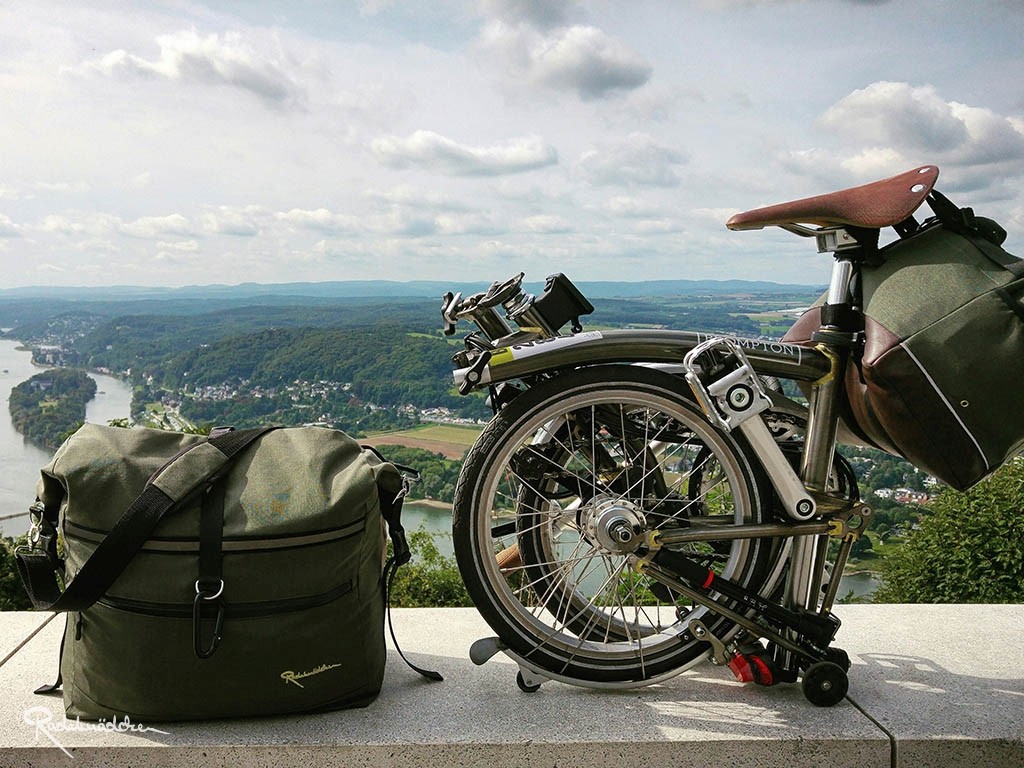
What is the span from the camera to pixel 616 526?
221cm

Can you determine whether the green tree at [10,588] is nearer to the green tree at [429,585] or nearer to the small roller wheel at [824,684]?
the green tree at [429,585]

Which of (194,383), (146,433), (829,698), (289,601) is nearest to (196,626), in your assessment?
(289,601)

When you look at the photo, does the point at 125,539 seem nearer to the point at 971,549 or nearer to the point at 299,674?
Result: the point at 299,674

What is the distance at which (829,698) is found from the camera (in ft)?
7.34

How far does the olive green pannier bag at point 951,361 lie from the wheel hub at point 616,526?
2.12ft

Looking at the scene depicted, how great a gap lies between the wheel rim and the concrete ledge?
16 centimetres

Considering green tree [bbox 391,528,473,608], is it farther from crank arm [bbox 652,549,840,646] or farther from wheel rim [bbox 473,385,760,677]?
crank arm [bbox 652,549,840,646]

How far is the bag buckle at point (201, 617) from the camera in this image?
1899mm

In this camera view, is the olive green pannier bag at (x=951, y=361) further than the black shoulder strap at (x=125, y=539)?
Yes

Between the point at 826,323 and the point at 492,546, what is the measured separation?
103cm

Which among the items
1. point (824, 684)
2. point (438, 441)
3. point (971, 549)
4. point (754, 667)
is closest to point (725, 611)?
point (754, 667)

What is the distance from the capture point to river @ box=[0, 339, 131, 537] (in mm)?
15477

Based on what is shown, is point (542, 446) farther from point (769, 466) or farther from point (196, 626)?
point (196, 626)

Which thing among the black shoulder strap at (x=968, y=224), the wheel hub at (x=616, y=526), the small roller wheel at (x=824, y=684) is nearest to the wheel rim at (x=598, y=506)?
the wheel hub at (x=616, y=526)
